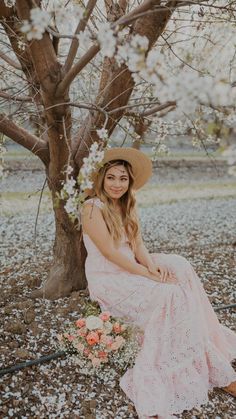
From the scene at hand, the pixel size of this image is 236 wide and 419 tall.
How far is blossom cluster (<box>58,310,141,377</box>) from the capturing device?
130 inches

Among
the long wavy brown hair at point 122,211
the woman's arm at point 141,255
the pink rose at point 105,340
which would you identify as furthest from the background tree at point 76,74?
the pink rose at point 105,340

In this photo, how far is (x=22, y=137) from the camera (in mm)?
4090

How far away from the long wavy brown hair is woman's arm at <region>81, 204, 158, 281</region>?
0.09m

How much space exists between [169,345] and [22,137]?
82.3 inches

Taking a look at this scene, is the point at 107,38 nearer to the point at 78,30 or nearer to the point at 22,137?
the point at 78,30

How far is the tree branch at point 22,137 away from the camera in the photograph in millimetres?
3930

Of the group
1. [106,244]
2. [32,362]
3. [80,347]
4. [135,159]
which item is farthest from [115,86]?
[32,362]

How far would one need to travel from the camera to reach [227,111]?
2127 millimetres

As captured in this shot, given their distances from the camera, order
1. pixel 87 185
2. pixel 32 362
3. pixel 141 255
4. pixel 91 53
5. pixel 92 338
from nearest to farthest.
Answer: pixel 87 185, pixel 91 53, pixel 92 338, pixel 32 362, pixel 141 255

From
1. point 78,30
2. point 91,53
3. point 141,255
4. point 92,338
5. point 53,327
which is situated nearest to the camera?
point 78,30

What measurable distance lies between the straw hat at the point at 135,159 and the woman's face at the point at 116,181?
0.27ft

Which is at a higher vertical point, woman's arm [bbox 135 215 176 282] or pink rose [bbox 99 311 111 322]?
woman's arm [bbox 135 215 176 282]

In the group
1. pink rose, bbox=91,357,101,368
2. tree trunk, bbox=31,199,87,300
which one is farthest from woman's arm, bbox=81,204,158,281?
tree trunk, bbox=31,199,87,300

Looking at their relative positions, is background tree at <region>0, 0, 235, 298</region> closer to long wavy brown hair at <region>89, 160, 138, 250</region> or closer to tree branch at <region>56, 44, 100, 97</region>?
tree branch at <region>56, 44, 100, 97</region>
